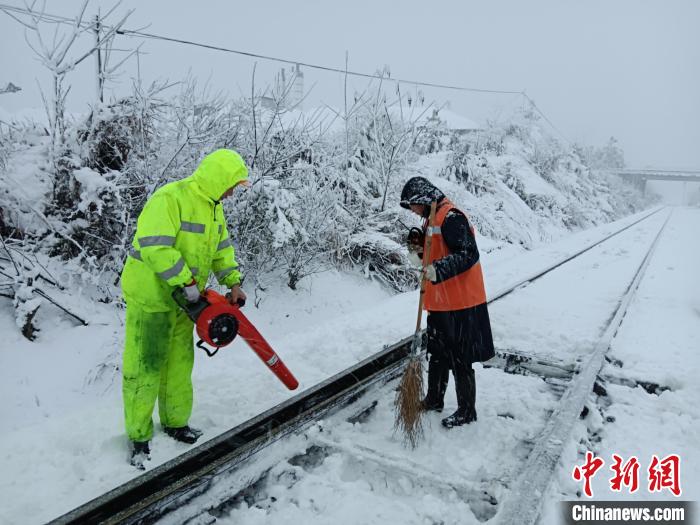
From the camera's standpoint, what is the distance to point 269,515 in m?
2.94

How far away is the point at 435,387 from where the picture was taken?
432cm

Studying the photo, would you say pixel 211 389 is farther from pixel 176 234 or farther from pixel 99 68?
pixel 99 68

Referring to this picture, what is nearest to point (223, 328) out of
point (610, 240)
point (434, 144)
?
point (434, 144)

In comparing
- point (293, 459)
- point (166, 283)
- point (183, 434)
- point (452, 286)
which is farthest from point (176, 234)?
point (452, 286)

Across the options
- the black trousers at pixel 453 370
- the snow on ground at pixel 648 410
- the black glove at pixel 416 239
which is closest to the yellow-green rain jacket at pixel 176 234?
the black glove at pixel 416 239

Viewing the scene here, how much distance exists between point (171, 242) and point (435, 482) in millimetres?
2239

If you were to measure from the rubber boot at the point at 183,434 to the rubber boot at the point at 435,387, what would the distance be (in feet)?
5.97

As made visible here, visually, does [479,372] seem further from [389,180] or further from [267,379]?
[389,180]

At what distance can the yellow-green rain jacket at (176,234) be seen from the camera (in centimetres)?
327

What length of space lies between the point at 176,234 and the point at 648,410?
413 cm

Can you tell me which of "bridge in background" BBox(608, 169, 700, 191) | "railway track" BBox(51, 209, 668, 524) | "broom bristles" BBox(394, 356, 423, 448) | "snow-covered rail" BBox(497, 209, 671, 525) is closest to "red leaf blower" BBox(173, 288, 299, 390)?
"railway track" BBox(51, 209, 668, 524)

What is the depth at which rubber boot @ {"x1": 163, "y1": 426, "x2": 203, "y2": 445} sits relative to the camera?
150 inches

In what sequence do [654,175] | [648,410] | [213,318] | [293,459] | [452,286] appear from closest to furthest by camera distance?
[213,318], [293,459], [452,286], [648,410], [654,175]

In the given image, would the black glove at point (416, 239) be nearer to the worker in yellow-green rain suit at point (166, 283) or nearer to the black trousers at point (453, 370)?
the black trousers at point (453, 370)
